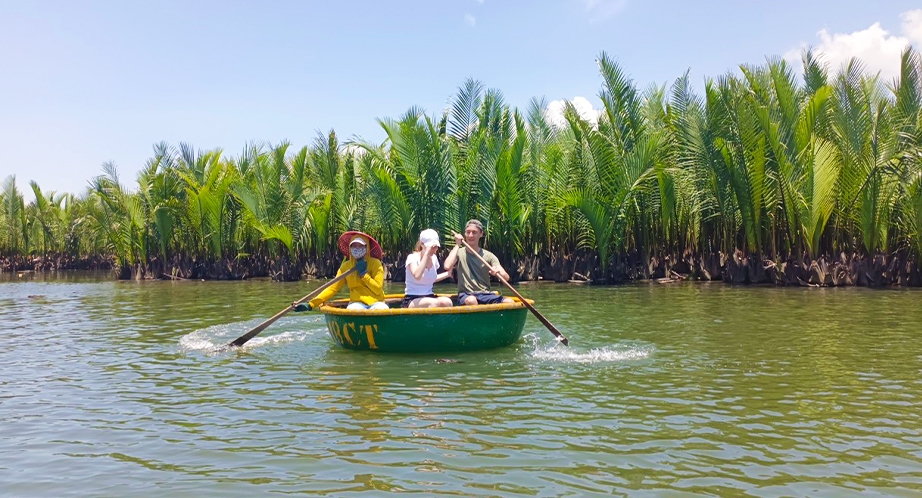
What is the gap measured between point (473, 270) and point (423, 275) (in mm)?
631

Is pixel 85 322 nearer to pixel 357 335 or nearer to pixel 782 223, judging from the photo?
pixel 357 335

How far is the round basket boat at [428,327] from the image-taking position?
338 inches

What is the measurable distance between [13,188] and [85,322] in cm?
3128

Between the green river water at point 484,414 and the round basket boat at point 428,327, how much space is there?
0.59 ft

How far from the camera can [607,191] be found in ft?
67.5

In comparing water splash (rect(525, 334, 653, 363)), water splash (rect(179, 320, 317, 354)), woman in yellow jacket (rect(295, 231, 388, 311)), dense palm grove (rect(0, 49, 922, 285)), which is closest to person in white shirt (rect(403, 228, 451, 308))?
woman in yellow jacket (rect(295, 231, 388, 311))

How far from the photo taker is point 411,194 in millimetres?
22609

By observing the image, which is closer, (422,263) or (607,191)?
(422,263)

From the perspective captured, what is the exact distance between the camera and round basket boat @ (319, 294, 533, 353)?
8594 millimetres

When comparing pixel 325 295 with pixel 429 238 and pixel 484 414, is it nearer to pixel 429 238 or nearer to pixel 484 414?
pixel 429 238

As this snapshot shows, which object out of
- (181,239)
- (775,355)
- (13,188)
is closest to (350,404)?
(775,355)

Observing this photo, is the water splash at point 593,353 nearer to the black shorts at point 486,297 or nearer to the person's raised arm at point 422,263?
the black shorts at point 486,297

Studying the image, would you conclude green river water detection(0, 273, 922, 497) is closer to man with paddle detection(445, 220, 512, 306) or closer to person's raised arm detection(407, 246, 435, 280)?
man with paddle detection(445, 220, 512, 306)

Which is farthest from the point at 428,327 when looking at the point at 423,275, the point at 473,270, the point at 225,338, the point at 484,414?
the point at 225,338
